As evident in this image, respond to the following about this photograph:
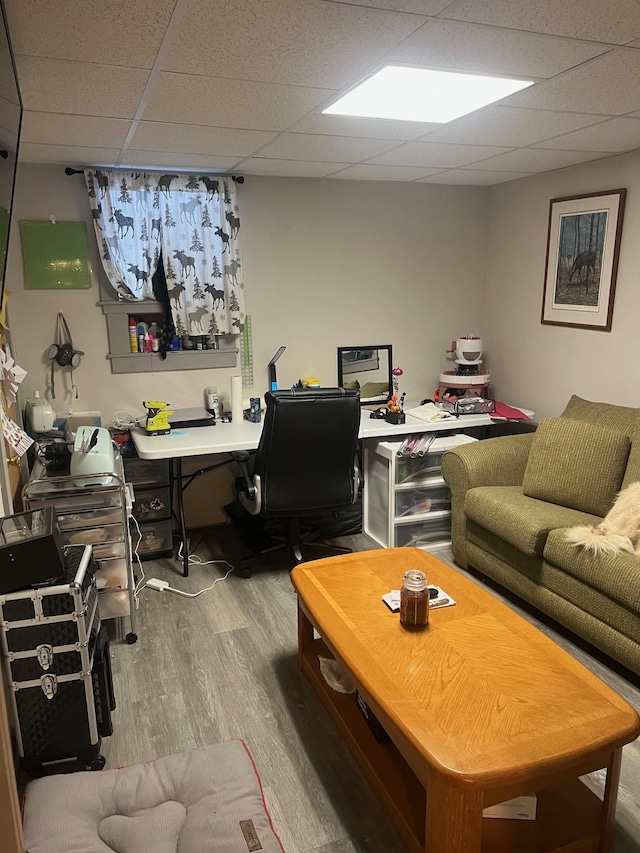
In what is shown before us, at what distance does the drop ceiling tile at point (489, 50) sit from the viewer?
5.35ft

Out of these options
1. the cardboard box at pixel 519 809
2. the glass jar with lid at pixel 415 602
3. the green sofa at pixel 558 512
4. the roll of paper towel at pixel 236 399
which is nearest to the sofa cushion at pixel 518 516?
the green sofa at pixel 558 512

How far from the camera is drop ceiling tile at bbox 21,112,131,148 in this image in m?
2.37

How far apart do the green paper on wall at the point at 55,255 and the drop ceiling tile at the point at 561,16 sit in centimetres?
250

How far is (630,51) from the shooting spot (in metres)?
1.77

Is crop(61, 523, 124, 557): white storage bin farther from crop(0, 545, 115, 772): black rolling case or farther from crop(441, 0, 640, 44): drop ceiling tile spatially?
crop(441, 0, 640, 44): drop ceiling tile

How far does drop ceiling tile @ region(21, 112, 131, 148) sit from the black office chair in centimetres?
129

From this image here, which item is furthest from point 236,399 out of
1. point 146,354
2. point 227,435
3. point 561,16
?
point 561,16

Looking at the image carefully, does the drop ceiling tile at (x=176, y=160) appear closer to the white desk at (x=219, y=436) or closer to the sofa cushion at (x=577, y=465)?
the white desk at (x=219, y=436)

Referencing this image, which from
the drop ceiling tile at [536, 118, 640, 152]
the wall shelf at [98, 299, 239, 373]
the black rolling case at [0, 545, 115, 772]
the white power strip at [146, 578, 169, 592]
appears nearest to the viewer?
the black rolling case at [0, 545, 115, 772]

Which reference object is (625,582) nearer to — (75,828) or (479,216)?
(75,828)

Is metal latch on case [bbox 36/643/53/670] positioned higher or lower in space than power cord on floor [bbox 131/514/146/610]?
higher

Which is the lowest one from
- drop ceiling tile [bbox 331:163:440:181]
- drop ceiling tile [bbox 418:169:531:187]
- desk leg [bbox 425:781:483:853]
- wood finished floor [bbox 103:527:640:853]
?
wood finished floor [bbox 103:527:640:853]

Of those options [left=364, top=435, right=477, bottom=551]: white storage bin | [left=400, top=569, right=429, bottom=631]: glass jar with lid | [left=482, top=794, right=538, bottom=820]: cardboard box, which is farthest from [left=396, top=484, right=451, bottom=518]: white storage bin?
[left=482, top=794, right=538, bottom=820]: cardboard box

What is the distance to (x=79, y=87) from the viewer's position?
78.5 inches
